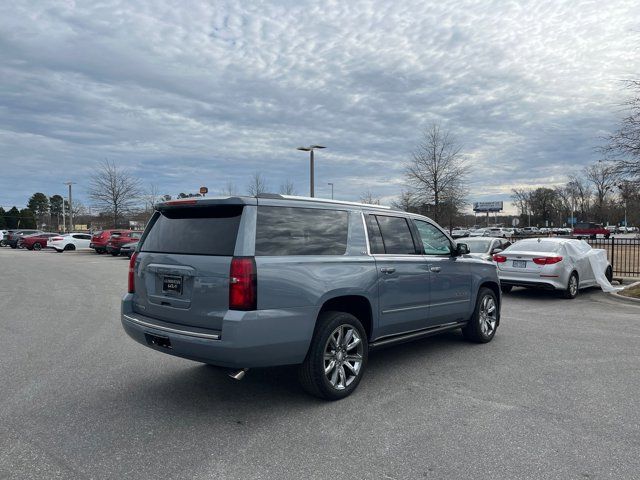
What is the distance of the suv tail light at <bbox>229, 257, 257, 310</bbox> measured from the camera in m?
3.87

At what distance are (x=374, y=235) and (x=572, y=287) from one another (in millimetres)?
8359

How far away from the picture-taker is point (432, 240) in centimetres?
608

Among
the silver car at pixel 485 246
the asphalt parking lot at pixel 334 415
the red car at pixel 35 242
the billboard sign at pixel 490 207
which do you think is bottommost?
the asphalt parking lot at pixel 334 415

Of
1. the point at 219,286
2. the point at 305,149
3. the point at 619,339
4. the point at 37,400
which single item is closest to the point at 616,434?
the point at 219,286

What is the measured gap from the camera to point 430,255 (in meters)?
5.89

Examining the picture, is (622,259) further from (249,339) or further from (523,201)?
(523,201)

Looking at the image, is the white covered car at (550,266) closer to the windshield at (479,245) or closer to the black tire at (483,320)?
the windshield at (479,245)

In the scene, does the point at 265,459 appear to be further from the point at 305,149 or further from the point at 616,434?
the point at 305,149

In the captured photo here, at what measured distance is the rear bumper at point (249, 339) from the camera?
3.83 metres

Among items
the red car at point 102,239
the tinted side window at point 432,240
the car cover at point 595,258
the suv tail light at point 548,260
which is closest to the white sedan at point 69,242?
the red car at point 102,239

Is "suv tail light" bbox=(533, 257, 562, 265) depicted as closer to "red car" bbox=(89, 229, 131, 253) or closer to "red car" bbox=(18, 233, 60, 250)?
"red car" bbox=(89, 229, 131, 253)

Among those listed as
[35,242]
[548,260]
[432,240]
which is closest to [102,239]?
[35,242]

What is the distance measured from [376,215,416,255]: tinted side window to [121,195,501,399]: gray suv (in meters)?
0.01

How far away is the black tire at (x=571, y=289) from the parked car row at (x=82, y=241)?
1966 centimetres
